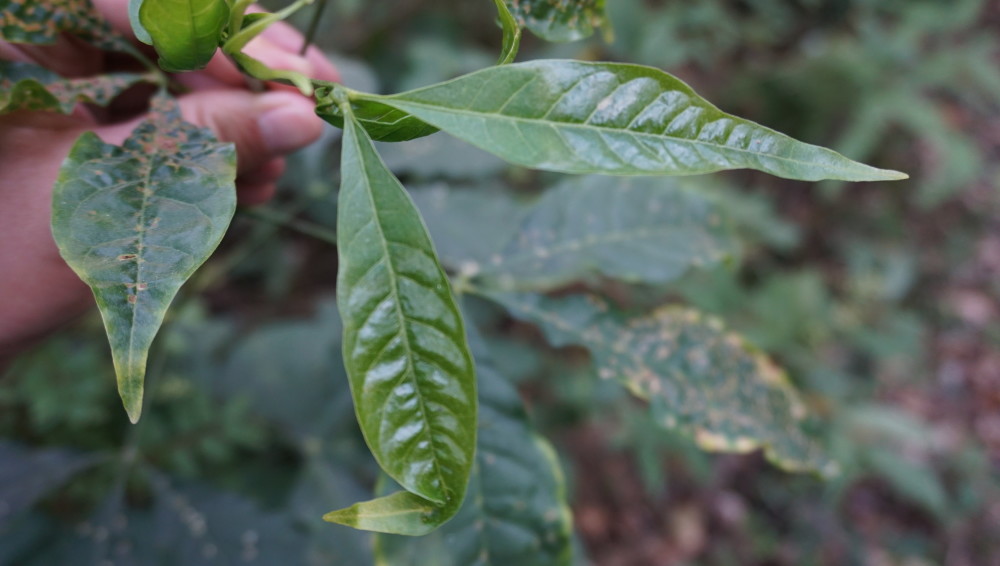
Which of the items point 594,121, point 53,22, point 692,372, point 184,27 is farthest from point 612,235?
point 53,22

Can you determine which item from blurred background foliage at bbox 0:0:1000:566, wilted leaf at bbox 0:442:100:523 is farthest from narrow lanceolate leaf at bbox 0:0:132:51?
wilted leaf at bbox 0:442:100:523

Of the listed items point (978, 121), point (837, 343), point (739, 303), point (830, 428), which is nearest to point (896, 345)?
point (837, 343)

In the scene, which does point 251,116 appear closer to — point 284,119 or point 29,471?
point 284,119

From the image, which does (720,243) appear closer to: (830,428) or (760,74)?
(830,428)

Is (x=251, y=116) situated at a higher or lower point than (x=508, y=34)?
lower

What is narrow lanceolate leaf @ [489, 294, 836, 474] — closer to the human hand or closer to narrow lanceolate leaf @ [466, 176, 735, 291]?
narrow lanceolate leaf @ [466, 176, 735, 291]
